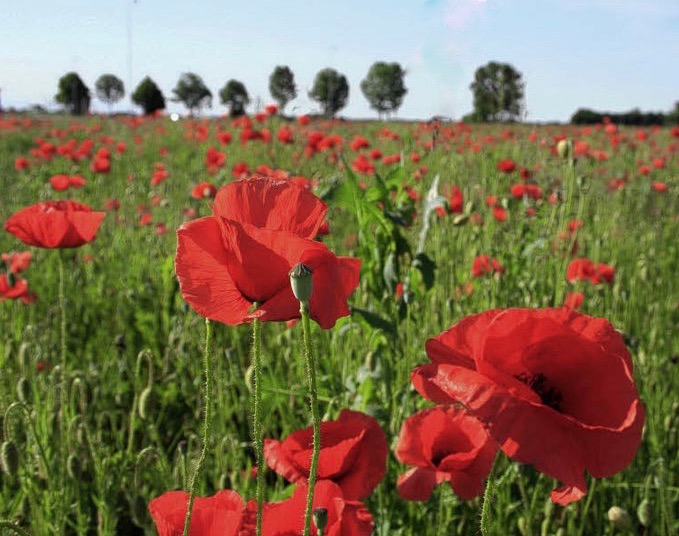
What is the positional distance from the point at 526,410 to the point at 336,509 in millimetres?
295

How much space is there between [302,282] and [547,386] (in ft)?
1.08

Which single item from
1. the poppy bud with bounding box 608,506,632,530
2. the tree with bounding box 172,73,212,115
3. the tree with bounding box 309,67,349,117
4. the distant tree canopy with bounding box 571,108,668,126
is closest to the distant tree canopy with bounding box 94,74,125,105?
the tree with bounding box 172,73,212,115

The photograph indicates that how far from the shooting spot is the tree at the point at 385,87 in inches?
111

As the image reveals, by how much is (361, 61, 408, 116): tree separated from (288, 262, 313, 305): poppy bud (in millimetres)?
2138

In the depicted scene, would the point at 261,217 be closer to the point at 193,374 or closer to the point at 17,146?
the point at 193,374

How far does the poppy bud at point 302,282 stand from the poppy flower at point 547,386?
6.7 inches

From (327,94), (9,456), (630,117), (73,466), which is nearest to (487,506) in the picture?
(9,456)

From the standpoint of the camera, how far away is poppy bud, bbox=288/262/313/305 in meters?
0.66

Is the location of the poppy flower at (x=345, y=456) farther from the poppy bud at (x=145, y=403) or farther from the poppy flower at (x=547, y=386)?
the poppy bud at (x=145, y=403)

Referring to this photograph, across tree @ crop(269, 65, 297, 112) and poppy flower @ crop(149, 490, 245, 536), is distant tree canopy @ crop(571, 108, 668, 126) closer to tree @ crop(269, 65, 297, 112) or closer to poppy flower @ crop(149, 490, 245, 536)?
tree @ crop(269, 65, 297, 112)

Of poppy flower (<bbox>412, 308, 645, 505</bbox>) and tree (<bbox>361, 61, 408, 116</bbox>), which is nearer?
poppy flower (<bbox>412, 308, 645, 505</bbox>)

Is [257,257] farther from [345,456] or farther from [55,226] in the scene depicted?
[55,226]

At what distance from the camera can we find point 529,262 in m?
2.52

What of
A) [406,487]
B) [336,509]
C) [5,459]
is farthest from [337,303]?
[5,459]
